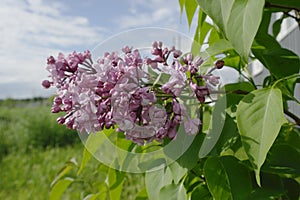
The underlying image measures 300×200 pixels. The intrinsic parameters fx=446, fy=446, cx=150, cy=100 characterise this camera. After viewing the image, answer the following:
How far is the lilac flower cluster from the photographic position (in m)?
0.45

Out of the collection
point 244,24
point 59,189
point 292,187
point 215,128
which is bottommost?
point 59,189

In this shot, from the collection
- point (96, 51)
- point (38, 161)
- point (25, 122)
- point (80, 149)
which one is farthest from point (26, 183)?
point (96, 51)

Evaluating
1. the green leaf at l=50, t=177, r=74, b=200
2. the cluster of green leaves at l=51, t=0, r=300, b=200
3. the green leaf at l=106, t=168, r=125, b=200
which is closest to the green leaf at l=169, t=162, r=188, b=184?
the cluster of green leaves at l=51, t=0, r=300, b=200

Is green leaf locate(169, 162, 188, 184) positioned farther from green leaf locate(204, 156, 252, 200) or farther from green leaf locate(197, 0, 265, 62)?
green leaf locate(197, 0, 265, 62)

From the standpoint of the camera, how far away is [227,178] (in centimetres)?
54

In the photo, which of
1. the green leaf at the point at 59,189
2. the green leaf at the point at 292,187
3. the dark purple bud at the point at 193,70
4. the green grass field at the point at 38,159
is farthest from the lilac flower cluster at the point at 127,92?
the green grass field at the point at 38,159

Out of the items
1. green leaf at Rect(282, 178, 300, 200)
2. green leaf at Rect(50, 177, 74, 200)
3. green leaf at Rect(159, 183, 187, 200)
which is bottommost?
green leaf at Rect(50, 177, 74, 200)

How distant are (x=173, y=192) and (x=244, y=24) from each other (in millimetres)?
239

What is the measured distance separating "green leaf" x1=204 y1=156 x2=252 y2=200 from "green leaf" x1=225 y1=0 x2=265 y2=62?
15 cm

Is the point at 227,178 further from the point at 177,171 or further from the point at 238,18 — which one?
the point at 238,18

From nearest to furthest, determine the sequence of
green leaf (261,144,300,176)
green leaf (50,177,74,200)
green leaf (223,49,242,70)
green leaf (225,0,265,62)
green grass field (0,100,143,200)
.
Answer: green leaf (225,0,265,62) < green leaf (261,144,300,176) < green leaf (223,49,242,70) < green leaf (50,177,74,200) < green grass field (0,100,143,200)

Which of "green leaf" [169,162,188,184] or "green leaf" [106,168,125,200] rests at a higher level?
"green leaf" [169,162,188,184]

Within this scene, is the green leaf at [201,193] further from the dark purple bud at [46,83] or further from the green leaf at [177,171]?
the dark purple bud at [46,83]

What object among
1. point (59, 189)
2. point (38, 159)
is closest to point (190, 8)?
point (59, 189)
